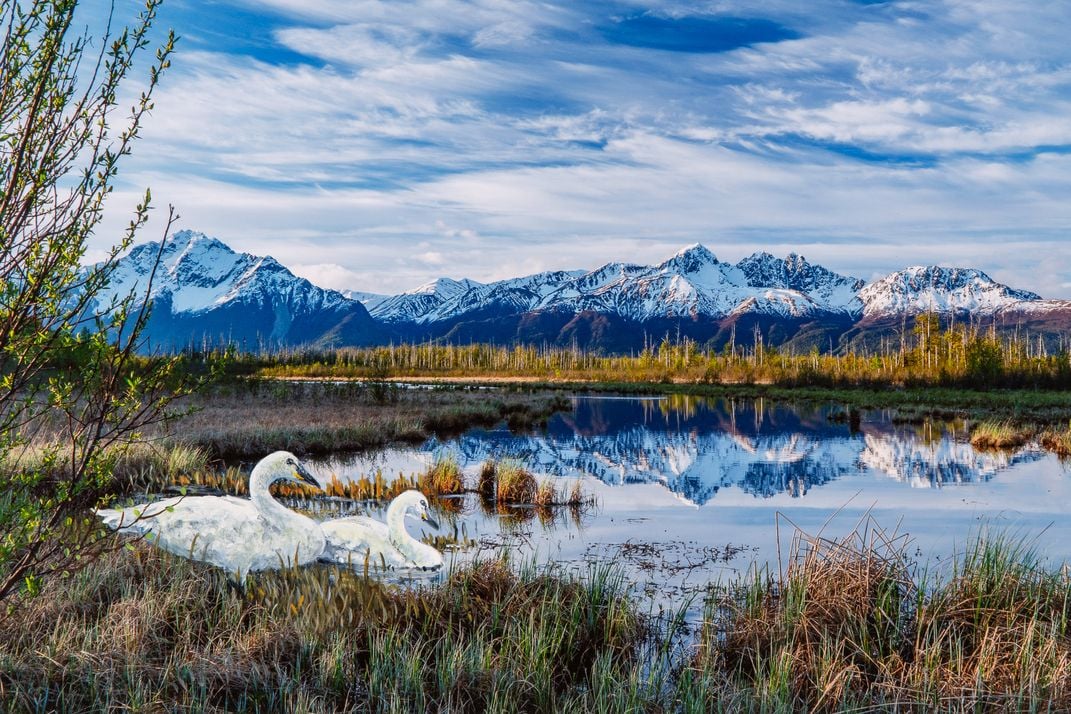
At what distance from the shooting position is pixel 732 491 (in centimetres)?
1909

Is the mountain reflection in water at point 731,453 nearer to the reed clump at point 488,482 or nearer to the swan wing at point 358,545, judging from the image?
the reed clump at point 488,482

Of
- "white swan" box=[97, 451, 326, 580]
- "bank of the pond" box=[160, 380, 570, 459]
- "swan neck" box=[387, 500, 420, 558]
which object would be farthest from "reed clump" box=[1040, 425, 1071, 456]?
"white swan" box=[97, 451, 326, 580]

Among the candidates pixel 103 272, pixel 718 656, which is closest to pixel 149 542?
pixel 103 272

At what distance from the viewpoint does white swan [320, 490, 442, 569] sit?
9445 mm

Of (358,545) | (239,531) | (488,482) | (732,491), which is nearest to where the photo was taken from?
(239,531)

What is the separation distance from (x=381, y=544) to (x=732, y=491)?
11739 mm

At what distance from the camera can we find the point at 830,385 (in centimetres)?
7100

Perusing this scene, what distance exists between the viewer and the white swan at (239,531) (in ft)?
28.1

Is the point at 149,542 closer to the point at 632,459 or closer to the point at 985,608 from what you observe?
the point at 985,608

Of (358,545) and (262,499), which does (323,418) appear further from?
(262,499)

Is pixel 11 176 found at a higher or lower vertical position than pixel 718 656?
higher

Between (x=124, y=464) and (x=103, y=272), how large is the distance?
1354 centimetres

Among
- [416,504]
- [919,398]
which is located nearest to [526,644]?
[416,504]

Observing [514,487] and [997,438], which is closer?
[514,487]
